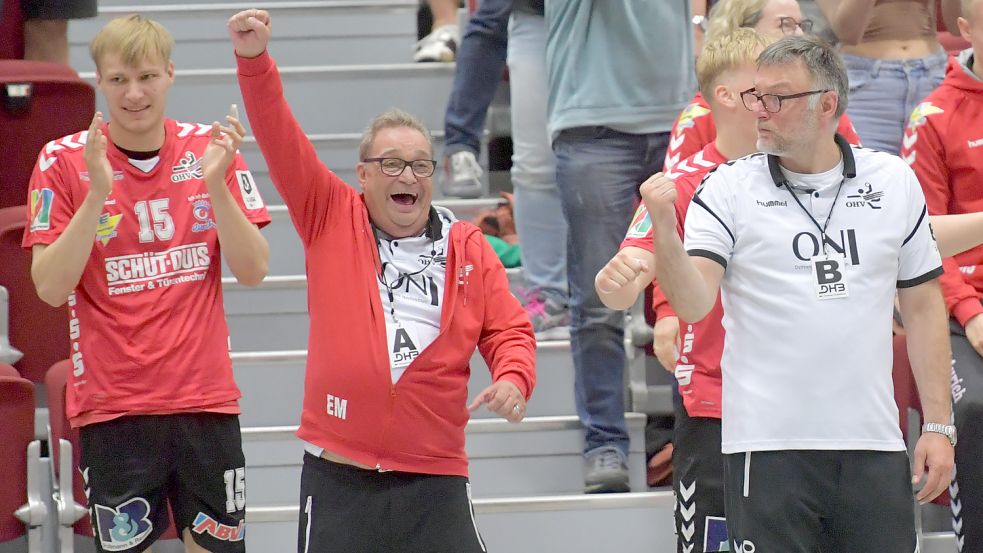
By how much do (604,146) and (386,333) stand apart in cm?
125

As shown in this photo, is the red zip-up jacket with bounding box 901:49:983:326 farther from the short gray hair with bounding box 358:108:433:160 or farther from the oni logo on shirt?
the oni logo on shirt

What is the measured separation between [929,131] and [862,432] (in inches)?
57.1

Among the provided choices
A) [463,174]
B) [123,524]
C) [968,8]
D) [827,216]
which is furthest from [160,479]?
[968,8]

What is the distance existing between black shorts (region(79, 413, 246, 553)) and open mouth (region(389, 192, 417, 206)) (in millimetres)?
748

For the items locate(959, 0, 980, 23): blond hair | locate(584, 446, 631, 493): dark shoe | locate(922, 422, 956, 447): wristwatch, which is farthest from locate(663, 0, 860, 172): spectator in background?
locate(922, 422, 956, 447): wristwatch

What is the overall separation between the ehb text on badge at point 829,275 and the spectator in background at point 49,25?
304 cm

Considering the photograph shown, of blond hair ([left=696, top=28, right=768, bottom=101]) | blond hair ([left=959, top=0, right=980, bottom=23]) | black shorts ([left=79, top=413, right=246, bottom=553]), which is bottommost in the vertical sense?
black shorts ([left=79, top=413, right=246, bottom=553])

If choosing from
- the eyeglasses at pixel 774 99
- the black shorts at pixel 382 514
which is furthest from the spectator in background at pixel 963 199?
the black shorts at pixel 382 514

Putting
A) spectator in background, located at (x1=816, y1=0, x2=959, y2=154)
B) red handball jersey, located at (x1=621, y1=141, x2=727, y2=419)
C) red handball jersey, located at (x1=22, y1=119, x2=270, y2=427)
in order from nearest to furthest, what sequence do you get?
Answer: 1. red handball jersey, located at (x1=621, y1=141, x2=727, y2=419)
2. red handball jersey, located at (x1=22, y1=119, x2=270, y2=427)
3. spectator in background, located at (x1=816, y1=0, x2=959, y2=154)

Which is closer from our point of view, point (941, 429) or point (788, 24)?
point (941, 429)

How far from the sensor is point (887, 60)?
4.69 m

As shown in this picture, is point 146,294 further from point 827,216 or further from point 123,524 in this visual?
point 827,216

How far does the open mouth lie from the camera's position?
324 cm

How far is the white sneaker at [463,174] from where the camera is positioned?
5098 millimetres
